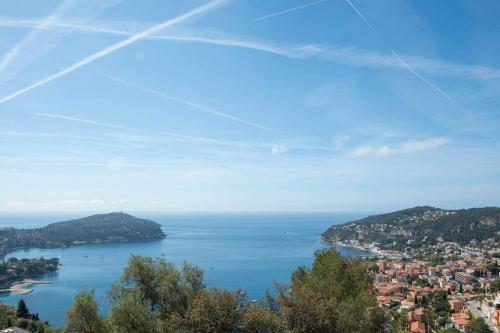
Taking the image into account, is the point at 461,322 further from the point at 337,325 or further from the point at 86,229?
the point at 86,229

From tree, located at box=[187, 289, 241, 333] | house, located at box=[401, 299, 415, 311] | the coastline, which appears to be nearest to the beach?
house, located at box=[401, 299, 415, 311]

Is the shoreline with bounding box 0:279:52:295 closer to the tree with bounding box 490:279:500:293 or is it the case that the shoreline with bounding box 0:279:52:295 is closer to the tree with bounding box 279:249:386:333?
the tree with bounding box 279:249:386:333

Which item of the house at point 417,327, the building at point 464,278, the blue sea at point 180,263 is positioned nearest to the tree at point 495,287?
the building at point 464,278

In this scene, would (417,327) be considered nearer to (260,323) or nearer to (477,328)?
(477,328)

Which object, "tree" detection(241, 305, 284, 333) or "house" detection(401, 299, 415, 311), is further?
"house" detection(401, 299, 415, 311)

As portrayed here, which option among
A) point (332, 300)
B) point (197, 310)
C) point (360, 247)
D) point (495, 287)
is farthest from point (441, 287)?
point (197, 310)
